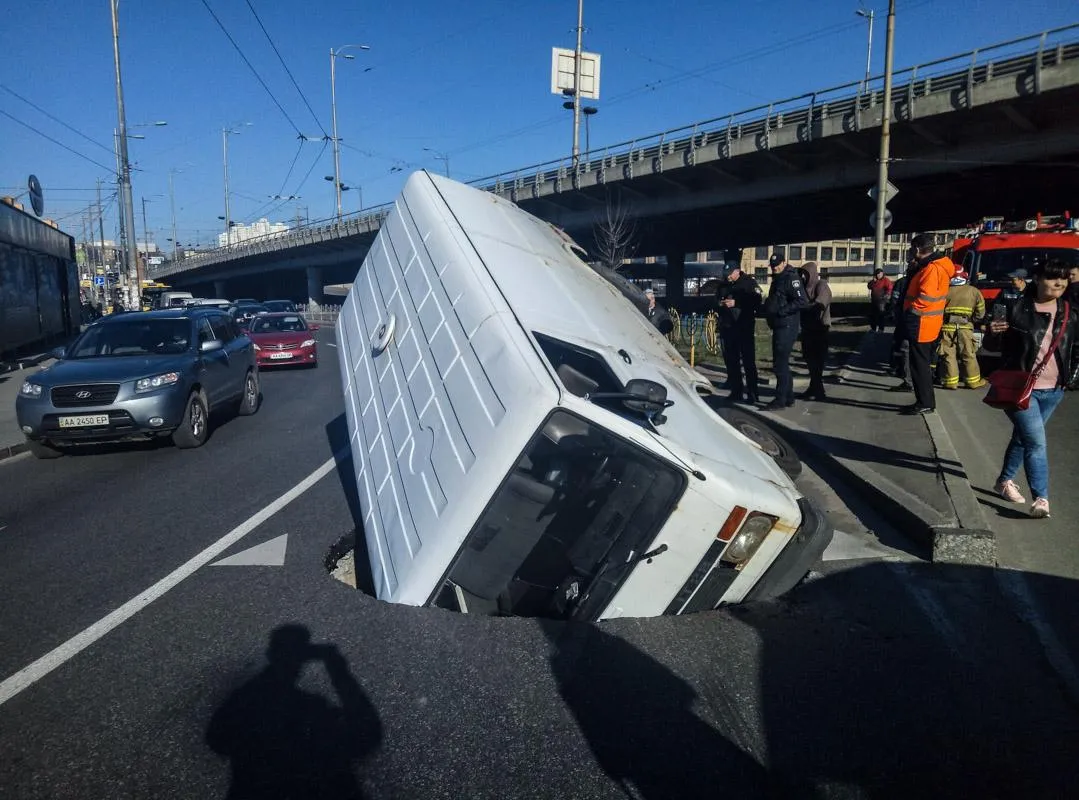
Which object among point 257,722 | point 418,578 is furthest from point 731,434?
point 257,722

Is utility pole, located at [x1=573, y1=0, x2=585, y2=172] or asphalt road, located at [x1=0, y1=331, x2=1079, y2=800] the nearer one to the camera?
asphalt road, located at [x1=0, y1=331, x2=1079, y2=800]

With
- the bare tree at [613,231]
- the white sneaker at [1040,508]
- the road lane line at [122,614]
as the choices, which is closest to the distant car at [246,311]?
the bare tree at [613,231]

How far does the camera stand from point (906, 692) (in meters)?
3.32

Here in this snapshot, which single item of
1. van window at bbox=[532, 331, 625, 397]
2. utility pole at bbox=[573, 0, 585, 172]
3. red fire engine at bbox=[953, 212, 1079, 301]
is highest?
utility pole at bbox=[573, 0, 585, 172]

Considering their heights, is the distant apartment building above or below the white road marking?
above

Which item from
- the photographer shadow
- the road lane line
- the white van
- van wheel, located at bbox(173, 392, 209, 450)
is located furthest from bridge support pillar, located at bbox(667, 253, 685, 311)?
the photographer shadow

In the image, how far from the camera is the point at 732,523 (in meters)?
3.61

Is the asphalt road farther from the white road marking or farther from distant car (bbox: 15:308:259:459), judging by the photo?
distant car (bbox: 15:308:259:459)

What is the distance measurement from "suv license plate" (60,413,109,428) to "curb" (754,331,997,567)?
23.6 feet

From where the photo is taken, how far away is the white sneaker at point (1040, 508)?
525 cm

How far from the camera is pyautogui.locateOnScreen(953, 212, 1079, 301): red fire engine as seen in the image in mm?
13505

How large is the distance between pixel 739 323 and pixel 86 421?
7.46 metres

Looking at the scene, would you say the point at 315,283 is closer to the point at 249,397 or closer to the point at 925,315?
the point at 249,397

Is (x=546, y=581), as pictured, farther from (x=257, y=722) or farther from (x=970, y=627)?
(x=970, y=627)
